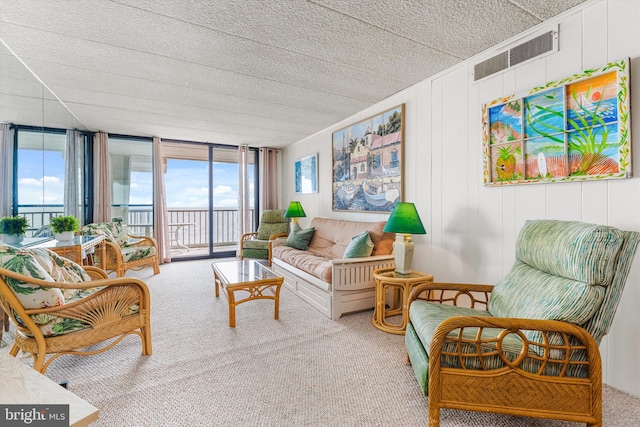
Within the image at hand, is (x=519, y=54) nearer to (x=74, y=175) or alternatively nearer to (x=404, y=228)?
(x=404, y=228)

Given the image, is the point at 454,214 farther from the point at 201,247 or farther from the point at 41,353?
the point at 201,247

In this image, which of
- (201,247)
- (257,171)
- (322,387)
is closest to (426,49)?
(322,387)

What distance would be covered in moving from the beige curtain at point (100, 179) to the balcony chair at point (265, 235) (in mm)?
2352

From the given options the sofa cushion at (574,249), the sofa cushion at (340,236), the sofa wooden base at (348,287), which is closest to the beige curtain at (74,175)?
the sofa cushion at (340,236)

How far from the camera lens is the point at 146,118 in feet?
13.5

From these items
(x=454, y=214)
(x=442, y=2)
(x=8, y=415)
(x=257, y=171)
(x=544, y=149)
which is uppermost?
(x=442, y=2)

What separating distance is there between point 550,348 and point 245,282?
2.22 m

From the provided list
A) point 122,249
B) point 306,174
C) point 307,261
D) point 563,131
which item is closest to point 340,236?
point 307,261

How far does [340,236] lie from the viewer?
3.86 m

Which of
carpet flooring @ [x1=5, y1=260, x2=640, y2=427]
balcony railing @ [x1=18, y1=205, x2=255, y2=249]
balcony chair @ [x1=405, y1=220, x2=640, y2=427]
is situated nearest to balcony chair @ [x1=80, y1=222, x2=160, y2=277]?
balcony railing @ [x1=18, y1=205, x2=255, y2=249]

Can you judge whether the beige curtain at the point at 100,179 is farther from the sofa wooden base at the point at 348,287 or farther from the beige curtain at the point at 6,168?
the sofa wooden base at the point at 348,287

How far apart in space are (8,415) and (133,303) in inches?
56.1

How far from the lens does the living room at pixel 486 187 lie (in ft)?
5.49

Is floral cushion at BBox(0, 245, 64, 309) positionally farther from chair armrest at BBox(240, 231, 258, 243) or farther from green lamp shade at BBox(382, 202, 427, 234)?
chair armrest at BBox(240, 231, 258, 243)
